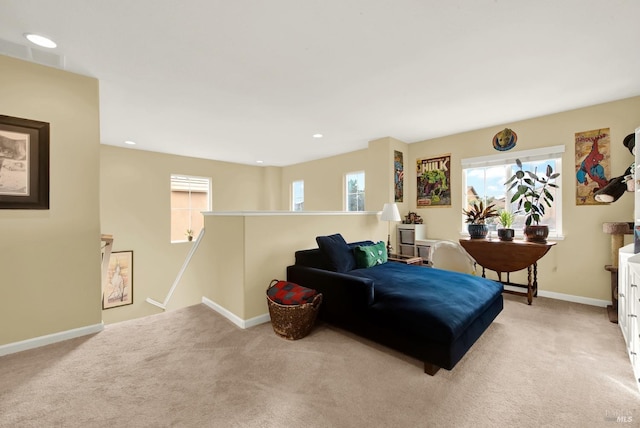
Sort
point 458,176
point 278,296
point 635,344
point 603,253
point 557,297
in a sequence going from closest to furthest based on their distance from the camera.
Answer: point 635,344 → point 278,296 → point 603,253 → point 557,297 → point 458,176

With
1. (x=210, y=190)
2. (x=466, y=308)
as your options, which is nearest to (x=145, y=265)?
(x=210, y=190)

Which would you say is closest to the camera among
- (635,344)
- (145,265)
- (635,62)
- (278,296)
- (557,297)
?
(635,344)

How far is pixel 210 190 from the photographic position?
595cm

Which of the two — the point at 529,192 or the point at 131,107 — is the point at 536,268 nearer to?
the point at 529,192

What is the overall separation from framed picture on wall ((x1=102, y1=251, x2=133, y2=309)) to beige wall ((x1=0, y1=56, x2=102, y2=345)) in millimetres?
2723

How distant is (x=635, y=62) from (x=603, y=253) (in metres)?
2.02

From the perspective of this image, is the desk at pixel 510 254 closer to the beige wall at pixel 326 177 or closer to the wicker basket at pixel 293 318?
the wicker basket at pixel 293 318

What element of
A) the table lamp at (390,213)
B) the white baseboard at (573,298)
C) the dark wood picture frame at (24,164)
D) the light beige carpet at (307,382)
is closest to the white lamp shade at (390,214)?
the table lamp at (390,213)

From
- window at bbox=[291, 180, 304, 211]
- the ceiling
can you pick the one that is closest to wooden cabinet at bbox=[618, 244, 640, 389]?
the ceiling

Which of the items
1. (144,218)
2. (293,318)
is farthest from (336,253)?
(144,218)

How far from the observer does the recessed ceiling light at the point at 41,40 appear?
1839 millimetres

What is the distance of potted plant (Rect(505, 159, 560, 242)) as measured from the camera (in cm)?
315

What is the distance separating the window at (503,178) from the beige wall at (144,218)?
472cm

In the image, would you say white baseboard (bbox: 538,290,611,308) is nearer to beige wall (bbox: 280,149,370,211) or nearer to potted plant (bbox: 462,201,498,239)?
potted plant (bbox: 462,201,498,239)
